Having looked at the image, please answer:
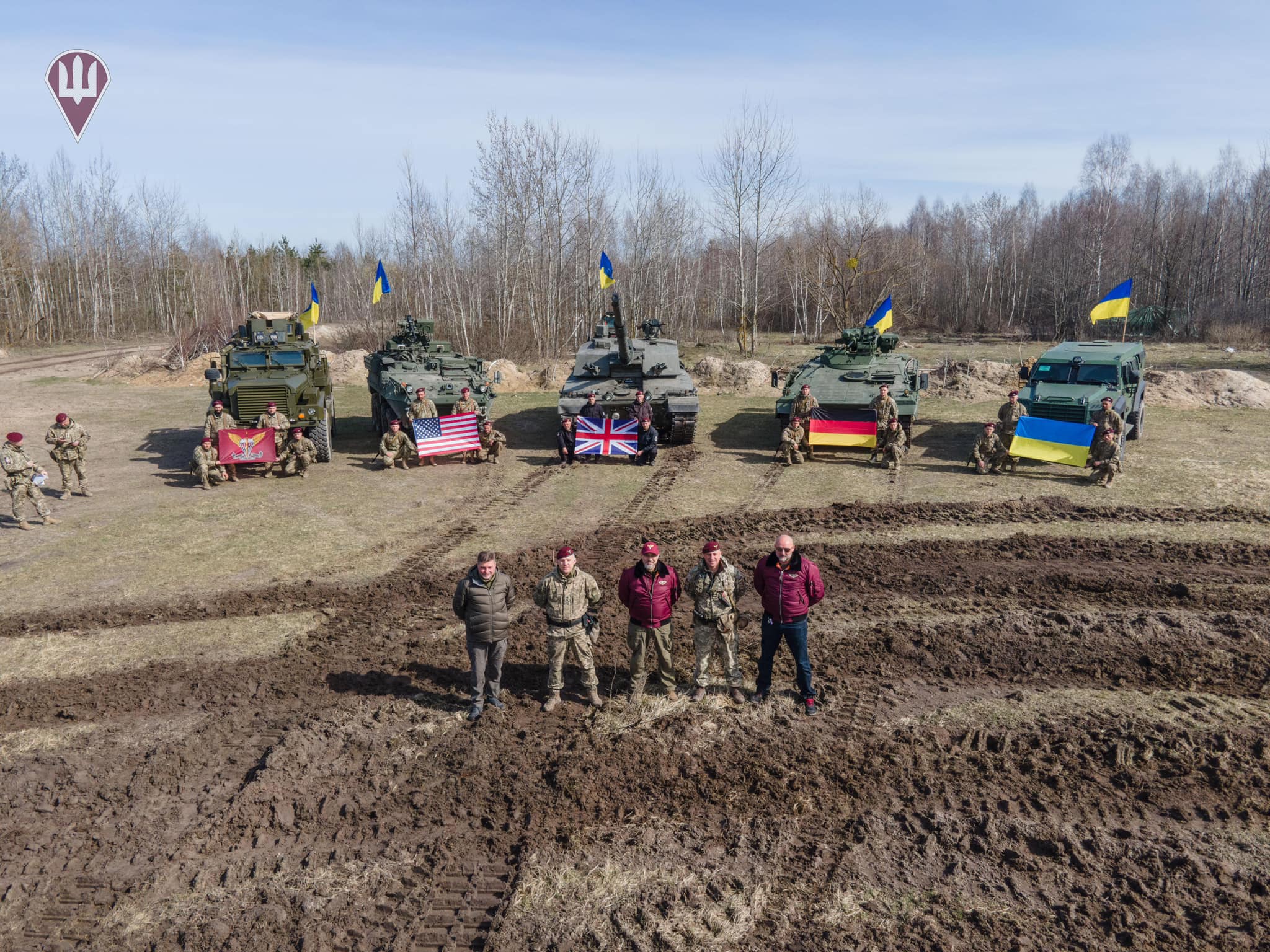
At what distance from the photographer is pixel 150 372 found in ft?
110

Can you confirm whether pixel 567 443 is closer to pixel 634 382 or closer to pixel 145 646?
pixel 634 382

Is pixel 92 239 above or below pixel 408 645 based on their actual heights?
above

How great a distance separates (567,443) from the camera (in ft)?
58.2

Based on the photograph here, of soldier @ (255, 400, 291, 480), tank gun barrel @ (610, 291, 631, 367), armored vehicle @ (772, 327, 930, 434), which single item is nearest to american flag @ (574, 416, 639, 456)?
tank gun barrel @ (610, 291, 631, 367)

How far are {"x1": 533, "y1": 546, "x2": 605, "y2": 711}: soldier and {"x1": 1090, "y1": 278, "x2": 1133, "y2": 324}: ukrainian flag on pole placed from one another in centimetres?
1651

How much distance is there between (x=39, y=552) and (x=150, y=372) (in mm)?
23799

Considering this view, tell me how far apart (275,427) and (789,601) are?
12.2m

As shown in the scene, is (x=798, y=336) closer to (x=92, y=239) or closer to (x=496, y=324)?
(x=496, y=324)

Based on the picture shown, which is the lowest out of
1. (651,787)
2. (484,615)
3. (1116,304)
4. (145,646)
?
(651,787)

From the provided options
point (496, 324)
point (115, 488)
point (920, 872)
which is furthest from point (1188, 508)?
point (496, 324)

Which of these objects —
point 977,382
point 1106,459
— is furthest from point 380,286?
point 1106,459

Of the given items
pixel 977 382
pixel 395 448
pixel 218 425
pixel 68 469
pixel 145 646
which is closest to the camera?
pixel 145 646

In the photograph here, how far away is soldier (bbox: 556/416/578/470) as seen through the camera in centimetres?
1766

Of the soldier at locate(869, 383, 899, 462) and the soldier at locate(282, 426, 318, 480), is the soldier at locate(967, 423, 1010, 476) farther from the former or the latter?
the soldier at locate(282, 426, 318, 480)
